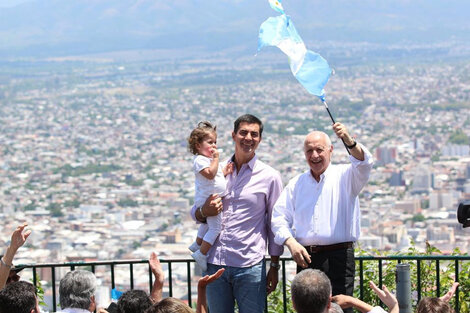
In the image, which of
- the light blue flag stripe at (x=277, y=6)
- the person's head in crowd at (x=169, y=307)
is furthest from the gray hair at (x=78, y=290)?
the light blue flag stripe at (x=277, y=6)

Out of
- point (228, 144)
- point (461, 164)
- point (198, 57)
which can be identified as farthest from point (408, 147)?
point (198, 57)

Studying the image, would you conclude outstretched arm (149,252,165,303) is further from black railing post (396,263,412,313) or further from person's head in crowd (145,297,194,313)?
black railing post (396,263,412,313)

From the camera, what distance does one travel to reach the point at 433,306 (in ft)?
14.1

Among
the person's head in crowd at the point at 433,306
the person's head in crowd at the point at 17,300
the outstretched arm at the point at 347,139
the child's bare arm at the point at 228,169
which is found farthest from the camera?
the child's bare arm at the point at 228,169

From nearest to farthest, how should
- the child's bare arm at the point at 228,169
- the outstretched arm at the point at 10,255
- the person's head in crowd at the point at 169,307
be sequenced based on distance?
the person's head in crowd at the point at 169,307, the outstretched arm at the point at 10,255, the child's bare arm at the point at 228,169

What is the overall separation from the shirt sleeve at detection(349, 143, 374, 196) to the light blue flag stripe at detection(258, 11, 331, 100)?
0.59 metres

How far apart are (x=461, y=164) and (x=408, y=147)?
1157 centimetres

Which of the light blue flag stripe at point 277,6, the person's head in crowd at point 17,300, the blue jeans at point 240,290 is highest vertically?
the light blue flag stripe at point 277,6

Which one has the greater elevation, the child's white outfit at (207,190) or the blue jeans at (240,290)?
the child's white outfit at (207,190)

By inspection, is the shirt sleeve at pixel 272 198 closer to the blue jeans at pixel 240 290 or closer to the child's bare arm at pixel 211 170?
the blue jeans at pixel 240 290

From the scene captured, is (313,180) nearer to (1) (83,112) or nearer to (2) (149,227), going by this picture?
(2) (149,227)

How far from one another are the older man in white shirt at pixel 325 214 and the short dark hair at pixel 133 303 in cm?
106

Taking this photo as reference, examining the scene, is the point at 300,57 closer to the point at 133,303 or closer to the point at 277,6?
the point at 277,6

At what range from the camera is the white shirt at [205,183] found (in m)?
5.61
